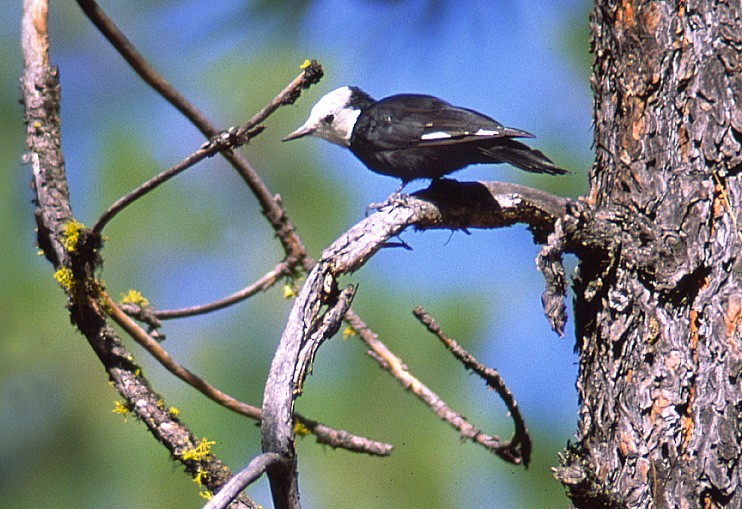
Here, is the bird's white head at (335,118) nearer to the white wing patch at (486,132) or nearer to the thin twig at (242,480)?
the white wing patch at (486,132)

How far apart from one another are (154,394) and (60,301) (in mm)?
1521

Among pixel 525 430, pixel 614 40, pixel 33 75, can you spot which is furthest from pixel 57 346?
pixel 614 40

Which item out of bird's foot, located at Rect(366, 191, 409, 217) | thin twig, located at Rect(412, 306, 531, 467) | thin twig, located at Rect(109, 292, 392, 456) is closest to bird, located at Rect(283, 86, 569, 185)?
bird's foot, located at Rect(366, 191, 409, 217)

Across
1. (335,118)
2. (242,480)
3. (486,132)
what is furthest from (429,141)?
(242,480)

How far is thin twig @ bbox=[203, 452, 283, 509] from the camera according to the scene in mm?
814

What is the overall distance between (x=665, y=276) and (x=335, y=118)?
1158 mm

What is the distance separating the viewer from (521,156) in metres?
1.63

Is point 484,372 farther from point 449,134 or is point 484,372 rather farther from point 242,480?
point 242,480

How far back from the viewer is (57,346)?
2703mm

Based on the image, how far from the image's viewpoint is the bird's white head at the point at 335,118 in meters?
2.22

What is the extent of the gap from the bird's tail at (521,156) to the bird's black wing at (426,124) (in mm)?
43

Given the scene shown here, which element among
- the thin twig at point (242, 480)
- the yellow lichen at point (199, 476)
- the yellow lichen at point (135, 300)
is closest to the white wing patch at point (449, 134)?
the yellow lichen at point (135, 300)

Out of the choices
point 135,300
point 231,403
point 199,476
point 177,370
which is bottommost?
point 199,476

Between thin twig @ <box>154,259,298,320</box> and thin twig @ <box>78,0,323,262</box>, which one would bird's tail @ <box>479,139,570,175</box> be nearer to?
thin twig @ <box>78,0,323,262</box>
